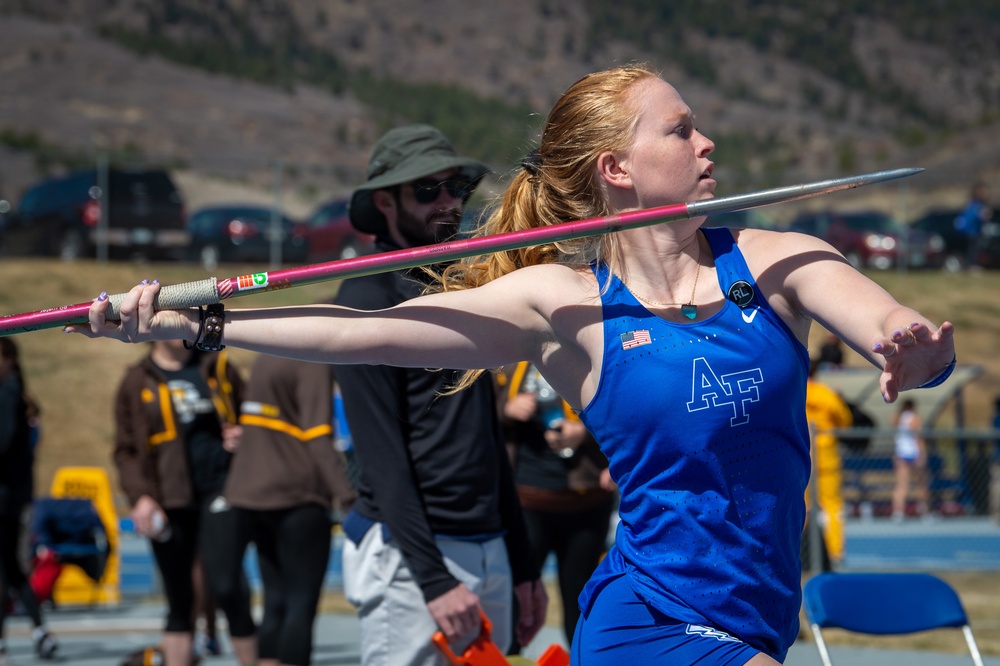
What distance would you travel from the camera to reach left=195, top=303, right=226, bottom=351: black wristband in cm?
252

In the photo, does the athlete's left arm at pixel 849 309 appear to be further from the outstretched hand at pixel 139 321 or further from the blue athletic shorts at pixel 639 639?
the outstretched hand at pixel 139 321

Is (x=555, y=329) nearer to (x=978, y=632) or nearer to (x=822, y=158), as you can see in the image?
(x=978, y=632)

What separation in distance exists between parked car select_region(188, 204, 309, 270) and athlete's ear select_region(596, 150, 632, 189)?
69.4ft

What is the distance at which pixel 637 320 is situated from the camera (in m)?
2.51

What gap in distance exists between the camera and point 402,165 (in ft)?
13.1

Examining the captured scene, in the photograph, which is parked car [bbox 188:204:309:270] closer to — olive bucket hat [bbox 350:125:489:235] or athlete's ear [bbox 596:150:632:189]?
olive bucket hat [bbox 350:125:489:235]

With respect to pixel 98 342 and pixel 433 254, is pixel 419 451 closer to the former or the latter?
pixel 433 254

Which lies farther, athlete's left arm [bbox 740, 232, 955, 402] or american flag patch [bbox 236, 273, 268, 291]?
american flag patch [bbox 236, 273, 268, 291]

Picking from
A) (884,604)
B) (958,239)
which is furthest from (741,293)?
(958,239)

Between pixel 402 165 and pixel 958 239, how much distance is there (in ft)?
84.7

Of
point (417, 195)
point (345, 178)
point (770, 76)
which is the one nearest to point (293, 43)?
point (770, 76)

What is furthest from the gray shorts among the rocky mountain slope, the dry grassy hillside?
the rocky mountain slope

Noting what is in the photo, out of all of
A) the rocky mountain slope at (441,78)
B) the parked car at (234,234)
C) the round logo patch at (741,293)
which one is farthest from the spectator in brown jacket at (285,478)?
the rocky mountain slope at (441,78)

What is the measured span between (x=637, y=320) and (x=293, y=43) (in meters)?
81.7
